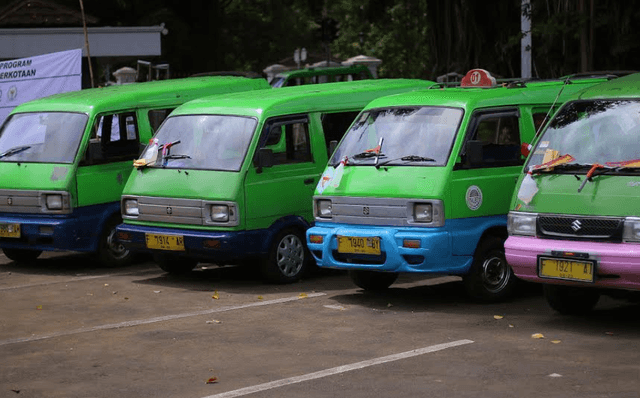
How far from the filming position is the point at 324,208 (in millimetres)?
11781

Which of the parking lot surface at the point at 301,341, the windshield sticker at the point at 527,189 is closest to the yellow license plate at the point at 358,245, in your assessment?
the parking lot surface at the point at 301,341

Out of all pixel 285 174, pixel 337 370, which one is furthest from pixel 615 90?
pixel 285 174

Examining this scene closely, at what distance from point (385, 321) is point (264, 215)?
2.46 meters

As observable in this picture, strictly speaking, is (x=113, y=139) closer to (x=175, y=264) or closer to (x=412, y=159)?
(x=175, y=264)

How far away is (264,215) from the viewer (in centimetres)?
1258

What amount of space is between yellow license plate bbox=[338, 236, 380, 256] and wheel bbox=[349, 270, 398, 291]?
738 millimetres

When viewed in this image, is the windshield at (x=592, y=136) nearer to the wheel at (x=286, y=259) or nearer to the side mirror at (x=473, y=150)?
the side mirror at (x=473, y=150)

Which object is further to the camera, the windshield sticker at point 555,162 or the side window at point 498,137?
the side window at point 498,137

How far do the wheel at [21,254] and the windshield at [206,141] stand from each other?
8.27 ft

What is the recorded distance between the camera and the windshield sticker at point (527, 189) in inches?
396

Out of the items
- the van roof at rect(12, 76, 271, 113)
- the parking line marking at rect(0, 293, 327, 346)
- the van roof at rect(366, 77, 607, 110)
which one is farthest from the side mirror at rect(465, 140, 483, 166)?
the van roof at rect(12, 76, 271, 113)

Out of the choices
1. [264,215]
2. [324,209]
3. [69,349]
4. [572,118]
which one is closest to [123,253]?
[264,215]

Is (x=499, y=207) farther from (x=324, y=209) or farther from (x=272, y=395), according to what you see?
(x=272, y=395)

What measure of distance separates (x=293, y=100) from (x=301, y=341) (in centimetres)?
393
